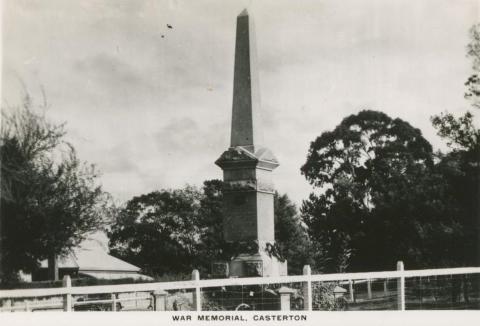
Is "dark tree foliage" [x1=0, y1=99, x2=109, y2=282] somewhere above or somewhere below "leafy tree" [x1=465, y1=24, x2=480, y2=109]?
below

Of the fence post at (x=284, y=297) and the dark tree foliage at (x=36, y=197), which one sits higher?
the dark tree foliage at (x=36, y=197)

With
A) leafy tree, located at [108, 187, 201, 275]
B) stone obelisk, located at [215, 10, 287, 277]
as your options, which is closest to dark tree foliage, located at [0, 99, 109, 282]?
stone obelisk, located at [215, 10, 287, 277]

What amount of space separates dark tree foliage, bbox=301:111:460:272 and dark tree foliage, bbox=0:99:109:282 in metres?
16.7

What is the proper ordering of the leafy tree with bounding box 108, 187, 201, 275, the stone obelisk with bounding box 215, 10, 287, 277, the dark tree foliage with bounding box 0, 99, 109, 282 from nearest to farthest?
the dark tree foliage with bounding box 0, 99, 109, 282, the stone obelisk with bounding box 215, 10, 287, 277, the leafy tree with bounding box 108, 187, 201, 275

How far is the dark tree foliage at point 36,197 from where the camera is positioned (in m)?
11.0

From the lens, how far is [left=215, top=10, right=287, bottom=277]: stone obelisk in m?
14.2

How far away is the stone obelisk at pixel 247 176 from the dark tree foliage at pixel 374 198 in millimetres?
13612

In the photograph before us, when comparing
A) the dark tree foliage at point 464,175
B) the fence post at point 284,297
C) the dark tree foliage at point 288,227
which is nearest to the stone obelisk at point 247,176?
the fence post at point 284,297

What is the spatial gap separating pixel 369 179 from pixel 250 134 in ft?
66.5

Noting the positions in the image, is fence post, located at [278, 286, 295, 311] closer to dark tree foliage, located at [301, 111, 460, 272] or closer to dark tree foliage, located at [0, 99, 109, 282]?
dark tree foliage, located at [0, 99, 109, 282]

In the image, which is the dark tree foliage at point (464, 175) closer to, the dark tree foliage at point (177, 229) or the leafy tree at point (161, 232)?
the dark tree foliage at point (177, 229)

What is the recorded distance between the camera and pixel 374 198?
31.9 m

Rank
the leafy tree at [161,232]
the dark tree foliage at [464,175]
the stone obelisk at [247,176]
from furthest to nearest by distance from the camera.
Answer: the leafy tree at [161,232], the dark tree foliage at [464,175], the stone obelisk at [247,176]

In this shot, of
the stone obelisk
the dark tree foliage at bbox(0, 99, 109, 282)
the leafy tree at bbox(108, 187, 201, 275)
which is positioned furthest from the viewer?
the leafy tree at bbox(108, 187, 201, 275)
